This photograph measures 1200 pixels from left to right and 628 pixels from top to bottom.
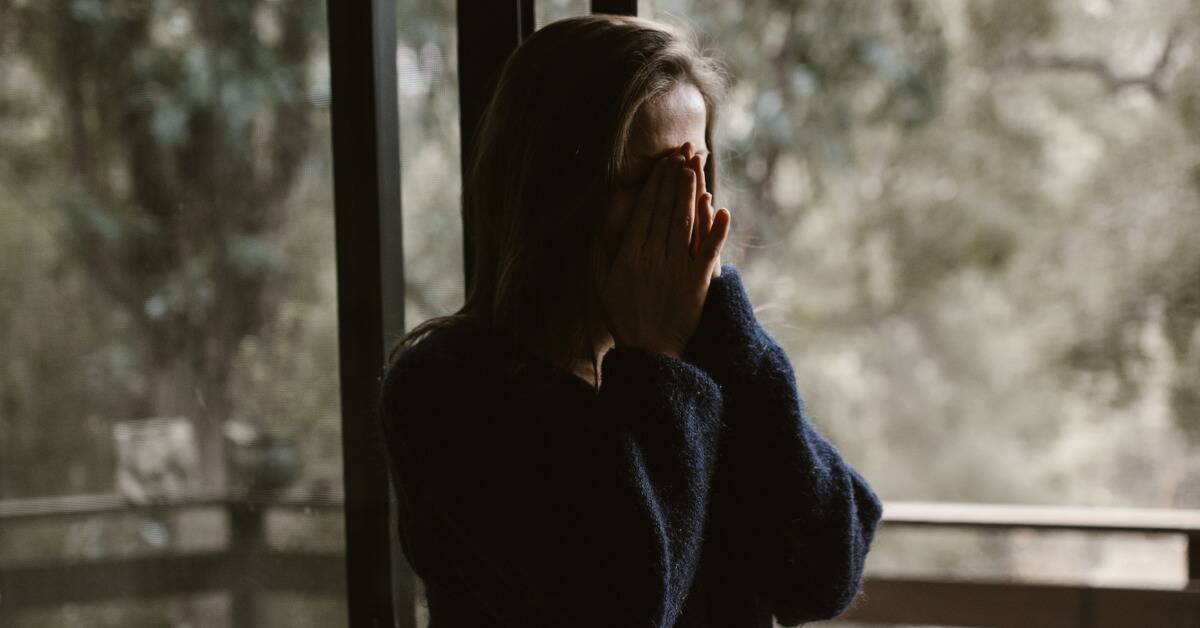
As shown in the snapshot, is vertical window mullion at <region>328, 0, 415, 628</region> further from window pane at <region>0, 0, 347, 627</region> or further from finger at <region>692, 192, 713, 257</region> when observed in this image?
finger at <region>692, 192, 713, 257</region>

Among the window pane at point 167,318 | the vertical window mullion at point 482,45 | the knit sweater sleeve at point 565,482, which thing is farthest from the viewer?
the window pane at point 167,318

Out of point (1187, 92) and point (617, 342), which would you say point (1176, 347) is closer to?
point (1187, 92)

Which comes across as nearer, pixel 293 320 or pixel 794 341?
pixel 293 320

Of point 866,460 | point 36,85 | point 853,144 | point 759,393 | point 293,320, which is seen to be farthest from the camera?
point 866,460

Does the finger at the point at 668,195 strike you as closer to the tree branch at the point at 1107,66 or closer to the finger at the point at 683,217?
the finger at the point at 683,217

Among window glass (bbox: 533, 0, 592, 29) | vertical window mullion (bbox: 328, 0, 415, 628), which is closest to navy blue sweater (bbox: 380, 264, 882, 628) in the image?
vertical window mullion (bbox: 328, 0, 415, 628)

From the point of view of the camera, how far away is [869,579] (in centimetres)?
172

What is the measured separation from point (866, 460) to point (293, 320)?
8.67ft

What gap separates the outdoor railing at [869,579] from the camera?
1.03 meters

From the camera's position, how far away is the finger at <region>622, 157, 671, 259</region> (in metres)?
0.69

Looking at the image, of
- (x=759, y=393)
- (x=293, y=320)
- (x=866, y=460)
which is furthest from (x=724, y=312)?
(x=866, y=460)

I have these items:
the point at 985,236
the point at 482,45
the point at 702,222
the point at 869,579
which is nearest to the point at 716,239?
the point at 702,222

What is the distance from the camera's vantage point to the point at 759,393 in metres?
0.69

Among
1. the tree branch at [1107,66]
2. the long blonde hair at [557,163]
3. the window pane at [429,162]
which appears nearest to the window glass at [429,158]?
the window pane at [429,162]
